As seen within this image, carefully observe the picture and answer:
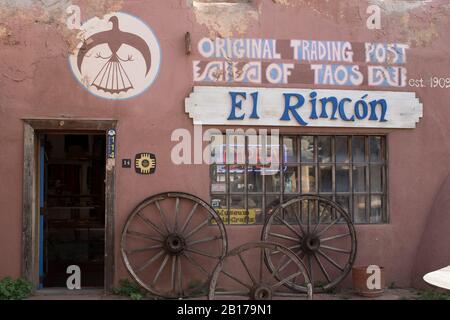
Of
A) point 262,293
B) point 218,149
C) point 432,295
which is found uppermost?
point 218,149

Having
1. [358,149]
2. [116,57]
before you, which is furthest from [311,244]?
[116,57]

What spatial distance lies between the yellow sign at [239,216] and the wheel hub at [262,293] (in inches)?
66.8

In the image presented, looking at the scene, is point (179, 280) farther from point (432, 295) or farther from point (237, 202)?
point (432, 295)

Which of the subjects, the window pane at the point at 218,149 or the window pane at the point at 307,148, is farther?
the window pane at the point at 307,148

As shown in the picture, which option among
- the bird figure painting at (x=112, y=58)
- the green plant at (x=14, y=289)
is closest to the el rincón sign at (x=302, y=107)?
the bird figure painting at (x=112, y=58)

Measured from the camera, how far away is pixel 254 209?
7.82 m

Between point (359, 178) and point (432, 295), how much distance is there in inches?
74.5

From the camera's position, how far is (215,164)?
777cm

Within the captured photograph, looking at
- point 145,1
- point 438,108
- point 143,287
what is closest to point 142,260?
point 143,287

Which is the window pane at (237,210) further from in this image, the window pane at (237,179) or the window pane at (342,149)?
the window pane at (342,149)

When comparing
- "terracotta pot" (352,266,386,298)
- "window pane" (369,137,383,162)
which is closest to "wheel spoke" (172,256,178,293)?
"terracotta pot" (352,266,386,298)

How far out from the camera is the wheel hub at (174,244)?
728 cm
